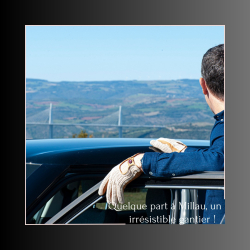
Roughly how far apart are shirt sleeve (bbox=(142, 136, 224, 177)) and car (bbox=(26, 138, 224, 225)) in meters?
0.05

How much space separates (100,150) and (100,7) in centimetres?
93

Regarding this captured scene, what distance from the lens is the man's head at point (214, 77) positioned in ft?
7.06

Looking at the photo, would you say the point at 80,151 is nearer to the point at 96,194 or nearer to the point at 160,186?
the point at 96,194

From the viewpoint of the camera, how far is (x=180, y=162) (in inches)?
75.5

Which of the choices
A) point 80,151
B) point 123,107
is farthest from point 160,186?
point 123,107

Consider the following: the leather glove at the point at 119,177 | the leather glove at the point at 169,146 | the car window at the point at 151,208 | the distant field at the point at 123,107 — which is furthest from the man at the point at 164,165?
the distant field at the point at 123,107

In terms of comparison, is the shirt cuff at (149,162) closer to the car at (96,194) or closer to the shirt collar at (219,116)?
the car at (96,194)

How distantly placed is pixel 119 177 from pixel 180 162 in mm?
327

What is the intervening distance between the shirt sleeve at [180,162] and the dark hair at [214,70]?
0.47 meters

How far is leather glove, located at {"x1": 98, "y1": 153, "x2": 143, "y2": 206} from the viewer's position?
1.92 metres

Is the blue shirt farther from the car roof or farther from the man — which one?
the car roof

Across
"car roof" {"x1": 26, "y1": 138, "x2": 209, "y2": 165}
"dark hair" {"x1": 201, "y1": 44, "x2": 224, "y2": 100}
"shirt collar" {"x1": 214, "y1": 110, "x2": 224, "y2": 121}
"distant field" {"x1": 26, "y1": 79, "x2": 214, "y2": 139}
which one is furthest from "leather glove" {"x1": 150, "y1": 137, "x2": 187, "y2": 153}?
"distant field" {"x1": 26, "y1": 79, "x2": 214, "y2": 139}
